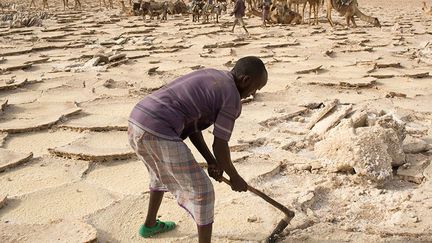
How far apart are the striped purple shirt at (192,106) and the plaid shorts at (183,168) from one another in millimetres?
36

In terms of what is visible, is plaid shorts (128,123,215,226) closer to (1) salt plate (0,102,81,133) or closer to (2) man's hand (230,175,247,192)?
(2) man's hand (230,175,247,192)

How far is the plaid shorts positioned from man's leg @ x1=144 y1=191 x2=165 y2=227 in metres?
0.31

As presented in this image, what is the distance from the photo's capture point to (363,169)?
105 inches

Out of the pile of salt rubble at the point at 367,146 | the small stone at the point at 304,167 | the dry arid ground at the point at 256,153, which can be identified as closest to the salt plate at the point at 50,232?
the dry arid ground at the point at 256,153

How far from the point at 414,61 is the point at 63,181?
5397 mm

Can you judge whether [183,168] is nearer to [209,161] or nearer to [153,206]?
[209,161]

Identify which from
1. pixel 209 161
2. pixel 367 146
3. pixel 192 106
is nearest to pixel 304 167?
pixel 367 146

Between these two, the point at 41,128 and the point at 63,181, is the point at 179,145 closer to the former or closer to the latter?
the point at 63,181

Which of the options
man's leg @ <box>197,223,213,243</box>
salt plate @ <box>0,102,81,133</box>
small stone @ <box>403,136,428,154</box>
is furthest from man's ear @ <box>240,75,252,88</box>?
salt plate @ <box>0,102,81,133</box>

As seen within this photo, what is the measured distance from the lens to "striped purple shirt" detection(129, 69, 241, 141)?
5.70ft

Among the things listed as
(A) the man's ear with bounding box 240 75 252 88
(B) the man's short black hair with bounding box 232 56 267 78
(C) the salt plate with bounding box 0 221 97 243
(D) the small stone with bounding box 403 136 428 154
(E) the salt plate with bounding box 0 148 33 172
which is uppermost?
(B) the man's short black hair with bounding box 232 56 267 78

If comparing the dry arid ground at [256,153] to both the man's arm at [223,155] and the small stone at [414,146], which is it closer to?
the small stone at [414,146]

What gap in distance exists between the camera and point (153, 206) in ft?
7.13

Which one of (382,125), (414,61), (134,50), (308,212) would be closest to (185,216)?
(308,212)
